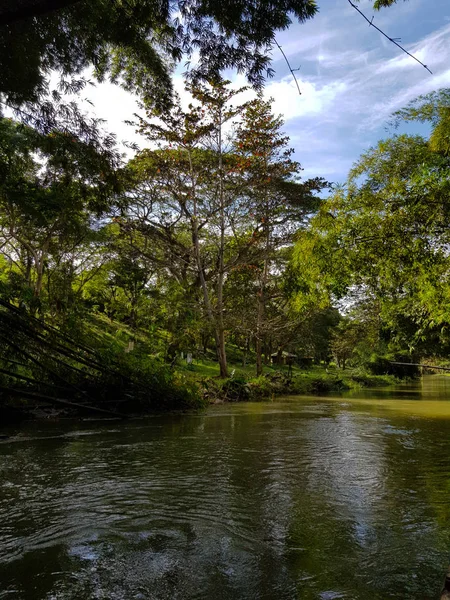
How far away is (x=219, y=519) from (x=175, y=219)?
58.5ft

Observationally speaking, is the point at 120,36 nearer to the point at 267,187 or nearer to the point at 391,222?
the point at 391,222

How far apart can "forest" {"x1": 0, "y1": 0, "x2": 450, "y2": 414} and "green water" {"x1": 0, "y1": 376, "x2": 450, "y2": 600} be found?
2090 millimetres

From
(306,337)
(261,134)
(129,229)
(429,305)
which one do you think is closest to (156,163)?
(129,229)

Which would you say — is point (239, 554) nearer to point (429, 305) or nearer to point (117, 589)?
point (117, 589)

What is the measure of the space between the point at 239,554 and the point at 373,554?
0.93 m

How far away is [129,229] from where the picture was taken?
19672 millimetres

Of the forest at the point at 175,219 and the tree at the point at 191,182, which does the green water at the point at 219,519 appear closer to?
the forest at the point at 175,219

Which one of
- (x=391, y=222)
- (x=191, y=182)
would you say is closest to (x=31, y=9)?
(x=391, y=222)

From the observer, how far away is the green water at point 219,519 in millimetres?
2635

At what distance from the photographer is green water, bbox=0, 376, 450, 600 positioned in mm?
2635

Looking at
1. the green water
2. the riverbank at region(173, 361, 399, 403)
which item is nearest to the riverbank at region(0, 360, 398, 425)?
the riverbank at region(173, 361, 399, 403)

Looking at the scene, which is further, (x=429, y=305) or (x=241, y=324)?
(x=241, y=324)

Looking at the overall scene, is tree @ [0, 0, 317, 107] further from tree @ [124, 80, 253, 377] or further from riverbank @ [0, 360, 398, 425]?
tree @ [124, 80, 253, 377]

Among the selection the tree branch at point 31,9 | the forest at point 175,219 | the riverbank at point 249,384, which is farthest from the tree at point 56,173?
the riverbank at point 249,384
